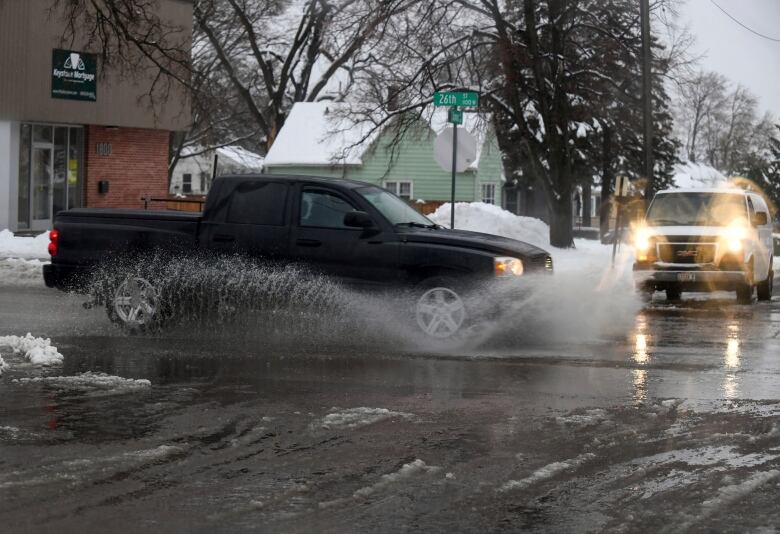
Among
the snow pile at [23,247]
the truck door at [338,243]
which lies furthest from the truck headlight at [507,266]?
the snow pile at [23,247]

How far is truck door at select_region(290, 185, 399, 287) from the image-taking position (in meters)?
12.1

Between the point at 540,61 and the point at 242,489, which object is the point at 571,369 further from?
the point at 540,61

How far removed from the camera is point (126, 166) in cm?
3956

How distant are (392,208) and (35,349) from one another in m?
4.04

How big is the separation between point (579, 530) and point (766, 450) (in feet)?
7.36

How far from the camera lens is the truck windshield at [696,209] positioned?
64.4ft

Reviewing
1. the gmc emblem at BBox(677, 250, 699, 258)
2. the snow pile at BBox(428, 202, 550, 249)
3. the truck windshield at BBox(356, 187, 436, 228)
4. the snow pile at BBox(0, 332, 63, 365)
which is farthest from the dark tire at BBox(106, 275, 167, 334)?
the snow pile at BBox(428, 202, 550, 249)

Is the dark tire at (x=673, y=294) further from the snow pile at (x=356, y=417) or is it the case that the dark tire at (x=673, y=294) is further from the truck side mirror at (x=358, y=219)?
the snow pile at (x=356, y=417)

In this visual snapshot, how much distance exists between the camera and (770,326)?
14938mm

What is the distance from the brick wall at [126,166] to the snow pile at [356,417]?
1232 inches

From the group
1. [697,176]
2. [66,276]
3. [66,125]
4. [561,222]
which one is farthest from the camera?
[697,176]

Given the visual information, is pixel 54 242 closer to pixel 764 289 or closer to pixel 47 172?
pixel 764 289

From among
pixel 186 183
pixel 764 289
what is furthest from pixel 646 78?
pixel 186 183

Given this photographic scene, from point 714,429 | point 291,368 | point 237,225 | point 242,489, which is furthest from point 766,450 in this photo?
point 237,225
